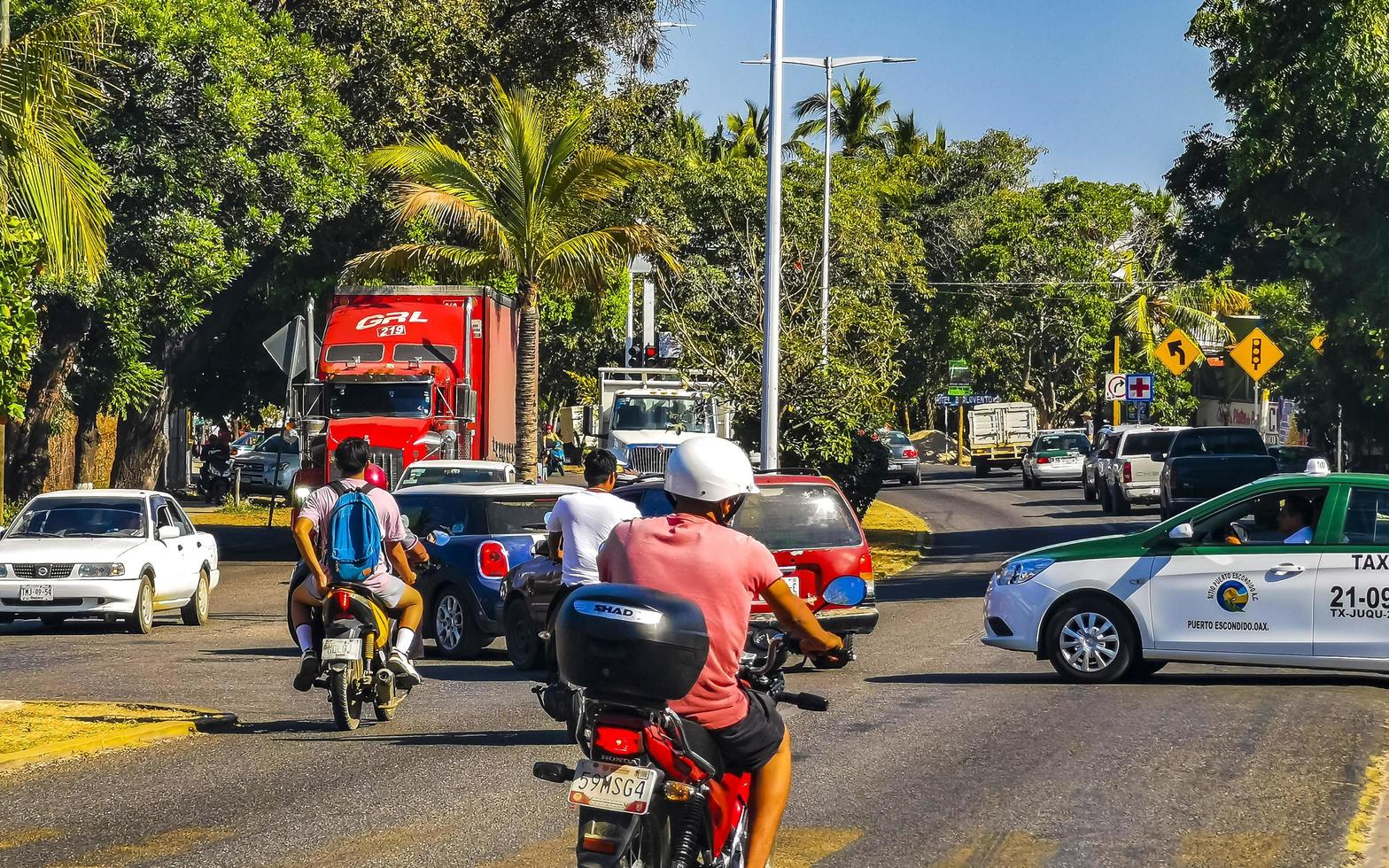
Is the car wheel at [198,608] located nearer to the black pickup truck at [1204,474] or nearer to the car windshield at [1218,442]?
the black pickup truck at [1204,474]

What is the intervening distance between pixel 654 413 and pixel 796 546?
23.1 meters

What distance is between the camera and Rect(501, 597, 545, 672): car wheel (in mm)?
15320

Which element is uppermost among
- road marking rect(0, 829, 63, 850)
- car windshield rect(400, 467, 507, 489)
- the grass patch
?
car windshield rect(400, 467, 507, 489)

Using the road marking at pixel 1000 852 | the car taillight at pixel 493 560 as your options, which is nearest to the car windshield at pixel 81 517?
the car taillight at pixel 493 560

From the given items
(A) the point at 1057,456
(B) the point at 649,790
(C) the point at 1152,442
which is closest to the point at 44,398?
(C) the point at 1152,442

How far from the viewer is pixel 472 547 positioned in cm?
1678

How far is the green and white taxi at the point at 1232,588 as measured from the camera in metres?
13.5

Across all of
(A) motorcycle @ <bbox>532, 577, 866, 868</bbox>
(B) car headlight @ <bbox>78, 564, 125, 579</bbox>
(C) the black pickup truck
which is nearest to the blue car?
(B) car headlight @ <bbox>78, 564, 125, 579</bbox>

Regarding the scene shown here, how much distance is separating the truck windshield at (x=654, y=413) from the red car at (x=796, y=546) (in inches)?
867

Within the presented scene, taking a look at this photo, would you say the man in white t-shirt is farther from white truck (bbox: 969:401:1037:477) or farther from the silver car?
white truck (bbox: 969:401:1037:477)

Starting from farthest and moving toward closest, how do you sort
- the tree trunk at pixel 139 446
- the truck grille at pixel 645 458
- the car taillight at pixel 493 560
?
1. the tree trunk at pixel 139 446
2. the truck grille at pixel 645 458
3. the car taillight at pixel 493 560

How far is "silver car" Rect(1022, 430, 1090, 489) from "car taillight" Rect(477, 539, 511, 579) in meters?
42.3

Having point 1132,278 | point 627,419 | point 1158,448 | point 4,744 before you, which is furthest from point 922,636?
point 1132,278

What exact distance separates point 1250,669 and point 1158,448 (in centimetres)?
2613
